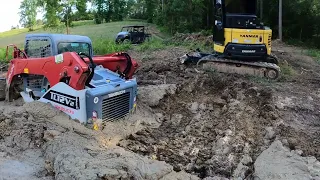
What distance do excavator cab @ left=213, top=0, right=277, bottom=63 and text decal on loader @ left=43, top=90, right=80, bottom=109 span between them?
6.14 meters

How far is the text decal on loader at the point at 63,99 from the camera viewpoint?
600 centimetres

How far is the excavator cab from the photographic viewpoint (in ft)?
35.5

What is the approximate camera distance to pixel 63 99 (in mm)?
6168

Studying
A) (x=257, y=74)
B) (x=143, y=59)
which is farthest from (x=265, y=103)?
(x=143, y=59)

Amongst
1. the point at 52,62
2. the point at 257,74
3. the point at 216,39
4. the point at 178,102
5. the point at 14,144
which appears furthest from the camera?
the point at 216,39

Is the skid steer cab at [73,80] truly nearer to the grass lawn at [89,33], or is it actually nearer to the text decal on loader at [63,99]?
the text decal on loader at [63,99]

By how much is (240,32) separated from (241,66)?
3.29ft

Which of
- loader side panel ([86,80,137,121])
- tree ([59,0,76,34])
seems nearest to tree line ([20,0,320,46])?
tree ([59,0,76,34])

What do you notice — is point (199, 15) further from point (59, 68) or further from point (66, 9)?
point (59, 68)

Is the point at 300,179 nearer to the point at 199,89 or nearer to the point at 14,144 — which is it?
the point at 14,144

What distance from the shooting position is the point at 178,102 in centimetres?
817

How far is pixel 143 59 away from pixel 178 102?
5818 mm

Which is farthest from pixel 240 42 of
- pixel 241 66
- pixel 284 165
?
pixel 284 165

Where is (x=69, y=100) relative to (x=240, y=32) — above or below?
below
